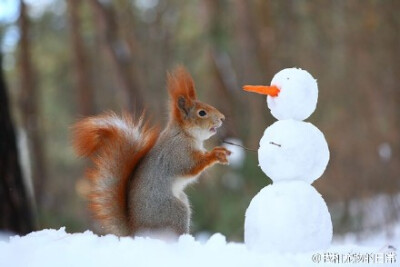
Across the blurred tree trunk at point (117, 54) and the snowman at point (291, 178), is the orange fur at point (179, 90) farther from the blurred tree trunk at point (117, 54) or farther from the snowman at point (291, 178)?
the blurred tree trunk at point (117, 54)

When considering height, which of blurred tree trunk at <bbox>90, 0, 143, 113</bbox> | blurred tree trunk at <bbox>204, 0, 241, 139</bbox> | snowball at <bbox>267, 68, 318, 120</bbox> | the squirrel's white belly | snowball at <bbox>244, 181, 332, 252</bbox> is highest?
blurred tree trunk at <bbox>204, 0, 241, 139</bbox>

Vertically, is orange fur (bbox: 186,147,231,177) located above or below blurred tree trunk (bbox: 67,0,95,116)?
below

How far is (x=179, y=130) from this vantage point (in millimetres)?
2826

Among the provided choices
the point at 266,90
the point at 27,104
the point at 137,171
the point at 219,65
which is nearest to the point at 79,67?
the point at 27,104

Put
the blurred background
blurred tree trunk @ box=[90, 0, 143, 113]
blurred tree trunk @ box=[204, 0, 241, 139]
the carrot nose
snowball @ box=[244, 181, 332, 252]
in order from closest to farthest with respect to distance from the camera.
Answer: snowball @ box=[244, 181, 332, 252] < the carrot nose < blurred tree trunk @ box=[90, 0, 143, 113] < the blurred background < blurred tree trunk @ box=[204, 0, 241, 139]

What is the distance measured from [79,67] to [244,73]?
3.19 m

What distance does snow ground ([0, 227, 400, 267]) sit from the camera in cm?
211

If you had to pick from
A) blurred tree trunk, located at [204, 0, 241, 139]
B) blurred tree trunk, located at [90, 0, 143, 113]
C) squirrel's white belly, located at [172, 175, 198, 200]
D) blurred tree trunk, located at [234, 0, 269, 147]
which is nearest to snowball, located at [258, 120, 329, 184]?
squirrel's white belly, located at [172, 175, 198, 200]

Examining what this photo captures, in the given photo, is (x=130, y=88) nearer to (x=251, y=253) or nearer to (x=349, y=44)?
(x=349, y=44)

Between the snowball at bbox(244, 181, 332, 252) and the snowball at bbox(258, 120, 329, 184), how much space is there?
0.18 ft

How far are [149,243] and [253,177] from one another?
6.10 m

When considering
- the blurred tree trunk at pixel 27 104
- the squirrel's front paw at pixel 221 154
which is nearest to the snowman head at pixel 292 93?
the squirrel's front paw at pixel 221 154

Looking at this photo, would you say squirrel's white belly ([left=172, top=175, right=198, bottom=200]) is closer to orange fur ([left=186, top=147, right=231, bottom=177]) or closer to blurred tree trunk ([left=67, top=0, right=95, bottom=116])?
orange fur ([left=186, top=147, right=231, bottom=177])

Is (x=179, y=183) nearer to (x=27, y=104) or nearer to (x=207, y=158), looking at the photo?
(x=207, y=158)
